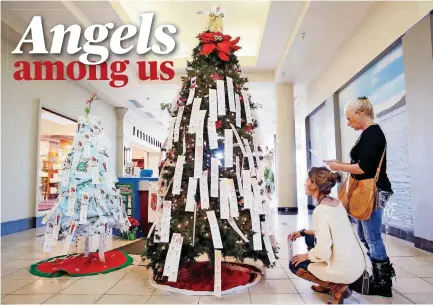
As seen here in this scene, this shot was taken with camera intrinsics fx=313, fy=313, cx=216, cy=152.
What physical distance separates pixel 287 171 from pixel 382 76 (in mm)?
3766

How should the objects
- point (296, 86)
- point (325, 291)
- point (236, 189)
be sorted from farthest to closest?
point (296, 86)
point (236, 189)
point (325, 291)

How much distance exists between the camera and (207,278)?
2592mm

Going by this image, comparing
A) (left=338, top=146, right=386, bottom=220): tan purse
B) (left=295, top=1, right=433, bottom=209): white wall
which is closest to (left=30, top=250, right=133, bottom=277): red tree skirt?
(left=338, top=146, right=386, bottom=220): tan purse

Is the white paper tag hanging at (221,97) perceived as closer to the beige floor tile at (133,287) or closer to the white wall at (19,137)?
the beige floor tile at (133,287)

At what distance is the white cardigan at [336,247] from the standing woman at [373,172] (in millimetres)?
310

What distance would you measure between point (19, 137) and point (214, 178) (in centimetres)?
500

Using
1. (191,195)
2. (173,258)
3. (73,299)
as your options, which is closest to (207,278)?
(173,258)

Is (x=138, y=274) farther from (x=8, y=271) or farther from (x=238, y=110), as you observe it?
(x=238, y=110)

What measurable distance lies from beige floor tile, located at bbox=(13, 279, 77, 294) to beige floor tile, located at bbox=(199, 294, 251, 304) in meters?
1.17

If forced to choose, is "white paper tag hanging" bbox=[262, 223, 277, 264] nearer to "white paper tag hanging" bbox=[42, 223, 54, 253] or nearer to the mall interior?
the mall interior

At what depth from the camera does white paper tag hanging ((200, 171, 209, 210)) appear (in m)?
2.39

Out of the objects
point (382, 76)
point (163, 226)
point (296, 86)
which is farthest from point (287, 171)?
point (163, 226)

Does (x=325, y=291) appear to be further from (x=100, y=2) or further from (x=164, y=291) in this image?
(x=100, y=2)

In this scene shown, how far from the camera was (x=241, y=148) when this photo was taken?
2.54m
